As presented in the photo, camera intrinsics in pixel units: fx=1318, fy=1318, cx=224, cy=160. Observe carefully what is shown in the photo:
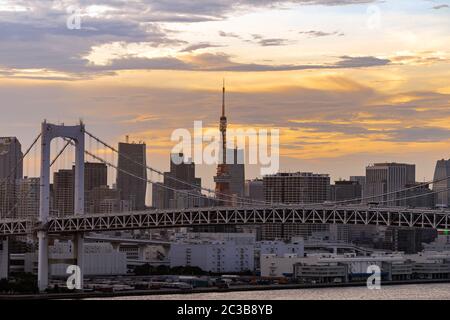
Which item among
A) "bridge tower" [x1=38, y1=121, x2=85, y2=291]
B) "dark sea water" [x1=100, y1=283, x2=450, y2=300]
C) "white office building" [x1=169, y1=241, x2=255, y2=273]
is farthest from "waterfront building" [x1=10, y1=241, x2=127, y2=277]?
"dark sea water" [x1=100, y1=283, x2=450, y2=300]

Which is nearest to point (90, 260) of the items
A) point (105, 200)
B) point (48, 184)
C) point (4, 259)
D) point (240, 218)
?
point (4, 259)

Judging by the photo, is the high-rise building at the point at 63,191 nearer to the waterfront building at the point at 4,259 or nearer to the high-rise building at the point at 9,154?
the high-rise building at the point at 9,154

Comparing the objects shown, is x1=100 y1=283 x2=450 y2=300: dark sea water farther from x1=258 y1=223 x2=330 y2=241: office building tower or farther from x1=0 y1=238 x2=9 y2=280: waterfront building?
x1=258 y1=223 x2=330 y2=241: office building tower

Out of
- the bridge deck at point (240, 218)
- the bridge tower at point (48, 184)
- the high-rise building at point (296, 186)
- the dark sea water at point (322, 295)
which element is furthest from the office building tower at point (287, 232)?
the bridge deck at point (240, 218)

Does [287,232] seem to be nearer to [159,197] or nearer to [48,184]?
[159,197]

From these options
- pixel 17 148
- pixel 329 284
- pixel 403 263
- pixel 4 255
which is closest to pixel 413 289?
pixel 329 284
